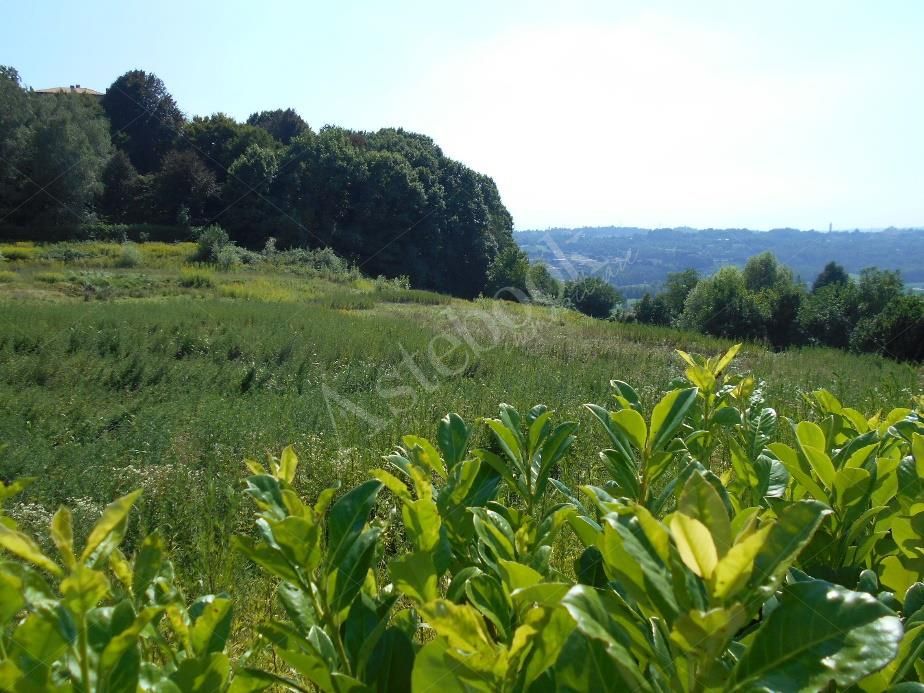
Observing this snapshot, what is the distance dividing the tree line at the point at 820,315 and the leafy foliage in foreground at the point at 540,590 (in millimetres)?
14626

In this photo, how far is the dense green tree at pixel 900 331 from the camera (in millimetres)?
16125

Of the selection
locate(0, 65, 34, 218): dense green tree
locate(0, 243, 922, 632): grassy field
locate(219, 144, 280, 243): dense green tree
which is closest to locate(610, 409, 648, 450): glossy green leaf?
locate(0, 243, 922, 632): grassy field

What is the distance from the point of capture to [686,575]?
379 mm

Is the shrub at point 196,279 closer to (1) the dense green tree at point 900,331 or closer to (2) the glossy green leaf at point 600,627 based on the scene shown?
(2) the glossy green leaf at point 600,627

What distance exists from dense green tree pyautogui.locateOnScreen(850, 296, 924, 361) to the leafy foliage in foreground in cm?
1785

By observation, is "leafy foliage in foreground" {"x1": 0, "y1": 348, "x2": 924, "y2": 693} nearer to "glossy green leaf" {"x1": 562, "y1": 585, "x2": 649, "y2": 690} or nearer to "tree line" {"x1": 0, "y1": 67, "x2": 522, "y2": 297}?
"glossy green leaf" {"x1": 562, "y1": 585, "x2": 649, "y2": 690}

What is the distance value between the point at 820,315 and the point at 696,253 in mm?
39034

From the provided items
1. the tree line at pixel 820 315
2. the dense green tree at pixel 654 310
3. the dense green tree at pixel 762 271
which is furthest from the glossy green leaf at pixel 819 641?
the dense green tree at pixel 762 271

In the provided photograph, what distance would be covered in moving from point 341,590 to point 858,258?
71576 millimetres

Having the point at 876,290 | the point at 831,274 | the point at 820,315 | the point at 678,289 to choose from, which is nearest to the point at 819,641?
the point at 820,315

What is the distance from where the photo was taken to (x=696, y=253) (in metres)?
62.5

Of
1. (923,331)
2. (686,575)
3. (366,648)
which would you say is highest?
(686,575)

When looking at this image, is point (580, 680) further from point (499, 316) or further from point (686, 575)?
point (499, 316)

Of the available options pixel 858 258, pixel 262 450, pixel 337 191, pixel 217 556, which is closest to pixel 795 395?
pixel 262 450
